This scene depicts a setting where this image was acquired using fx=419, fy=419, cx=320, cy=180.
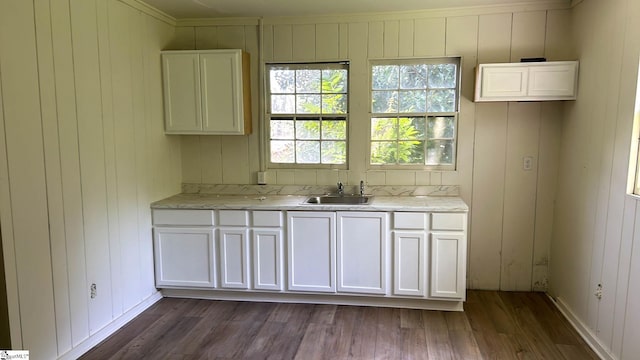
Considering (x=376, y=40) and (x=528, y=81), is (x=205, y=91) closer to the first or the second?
(x=376, y=40)

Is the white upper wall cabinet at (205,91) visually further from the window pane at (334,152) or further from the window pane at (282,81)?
the window pane at (334,152)

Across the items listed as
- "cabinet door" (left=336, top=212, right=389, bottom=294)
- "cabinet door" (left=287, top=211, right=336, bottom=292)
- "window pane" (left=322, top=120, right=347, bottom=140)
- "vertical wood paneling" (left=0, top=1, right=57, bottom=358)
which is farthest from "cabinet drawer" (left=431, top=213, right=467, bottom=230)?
"vertical wood paneling" (left=0, top=1, right=57, bottom=358)

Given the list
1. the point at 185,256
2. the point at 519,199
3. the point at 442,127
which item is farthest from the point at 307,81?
the point at 519,199

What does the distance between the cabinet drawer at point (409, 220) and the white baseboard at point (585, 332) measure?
3.99 feet

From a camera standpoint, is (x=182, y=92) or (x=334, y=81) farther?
(x=334, y=81)

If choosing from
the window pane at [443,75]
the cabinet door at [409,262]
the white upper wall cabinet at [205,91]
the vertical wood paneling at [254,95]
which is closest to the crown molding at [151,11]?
the white upper wall cabinet at [205,91]

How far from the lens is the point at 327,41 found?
146 inches

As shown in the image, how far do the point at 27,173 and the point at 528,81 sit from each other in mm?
3390

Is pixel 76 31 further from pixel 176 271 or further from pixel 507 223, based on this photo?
pixel 507 223

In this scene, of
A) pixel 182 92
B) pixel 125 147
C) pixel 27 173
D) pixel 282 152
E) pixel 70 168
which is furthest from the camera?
pixel 282 152

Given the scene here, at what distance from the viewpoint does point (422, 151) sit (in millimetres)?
3750

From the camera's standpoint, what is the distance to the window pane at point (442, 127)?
3.68m

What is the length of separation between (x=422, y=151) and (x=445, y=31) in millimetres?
1031

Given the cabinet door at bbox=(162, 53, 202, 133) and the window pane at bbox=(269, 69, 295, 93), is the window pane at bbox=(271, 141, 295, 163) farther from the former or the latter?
the cabinet door at bbox=(162, 53, 202, 133)
